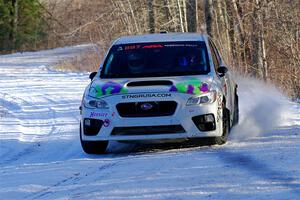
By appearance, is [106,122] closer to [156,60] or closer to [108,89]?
[108,89]

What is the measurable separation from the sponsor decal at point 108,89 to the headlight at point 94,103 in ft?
0.25

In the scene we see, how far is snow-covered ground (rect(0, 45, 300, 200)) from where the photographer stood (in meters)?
6.66

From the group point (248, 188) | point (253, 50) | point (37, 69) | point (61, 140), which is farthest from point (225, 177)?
point (37, 69)

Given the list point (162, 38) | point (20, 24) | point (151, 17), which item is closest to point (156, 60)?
point (162, 38)

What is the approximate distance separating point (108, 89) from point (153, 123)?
0.74m

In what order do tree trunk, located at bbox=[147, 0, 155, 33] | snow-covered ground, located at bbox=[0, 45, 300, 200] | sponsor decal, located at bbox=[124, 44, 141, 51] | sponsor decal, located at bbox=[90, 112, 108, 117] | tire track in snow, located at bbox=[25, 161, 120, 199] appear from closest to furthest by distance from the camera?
snow-covered ground, located at bbox=[0, 45, 300, 200]
tire track in snow, located at bbox=[25, 161, 120, 199]
sponsor decal, located at bbox=[90, 112, 108, 117]
sponsor decal, located at bbox=[124, 44, 141, 51]
tree trunk, located at bbox=[147, 0, 155, 33]

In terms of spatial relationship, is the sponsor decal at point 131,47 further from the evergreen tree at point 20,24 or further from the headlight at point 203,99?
the evergreen tree at point 20,24

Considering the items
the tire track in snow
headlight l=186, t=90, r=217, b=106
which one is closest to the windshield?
headlight l=186, t=90, r=217, b=106

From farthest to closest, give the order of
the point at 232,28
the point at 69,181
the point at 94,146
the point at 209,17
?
the point at 232,28, the point at 209,17, the point at 94,146, the point at 69,181

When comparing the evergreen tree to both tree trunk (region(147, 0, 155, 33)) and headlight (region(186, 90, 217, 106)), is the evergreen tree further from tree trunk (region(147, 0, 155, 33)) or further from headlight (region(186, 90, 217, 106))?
headlight (region(186, 90, 217, 106))

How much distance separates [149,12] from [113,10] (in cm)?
276

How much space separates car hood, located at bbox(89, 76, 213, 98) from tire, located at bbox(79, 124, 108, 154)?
0.65 meters

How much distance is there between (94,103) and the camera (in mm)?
9414

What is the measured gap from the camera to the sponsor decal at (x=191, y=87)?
9.26 metres
